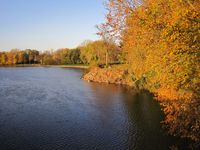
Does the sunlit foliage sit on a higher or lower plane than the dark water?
higher

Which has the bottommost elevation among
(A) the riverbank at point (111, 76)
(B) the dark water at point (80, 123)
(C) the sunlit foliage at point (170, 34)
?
(B) the dark water at point (80, 123)

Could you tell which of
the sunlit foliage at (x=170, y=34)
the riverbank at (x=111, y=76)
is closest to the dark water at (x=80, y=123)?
the sunlit foliage at (x=170, y=34)

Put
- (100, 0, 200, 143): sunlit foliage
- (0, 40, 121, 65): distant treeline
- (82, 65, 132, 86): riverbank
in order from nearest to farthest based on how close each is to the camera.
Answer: (100, 0, 200, 143): sunlit foliage < (82, 65, 132, 86): riverbank < (0, 40, 121, 65): distant treeline

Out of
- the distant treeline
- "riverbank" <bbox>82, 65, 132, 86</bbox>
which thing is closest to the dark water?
"riverbank" <bbox>82, 65, 132, 86</bbox>

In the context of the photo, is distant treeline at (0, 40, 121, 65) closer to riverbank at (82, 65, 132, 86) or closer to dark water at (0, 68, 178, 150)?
riverbank at (82, 65, 132, 86)

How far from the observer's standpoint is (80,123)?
85.9 feet

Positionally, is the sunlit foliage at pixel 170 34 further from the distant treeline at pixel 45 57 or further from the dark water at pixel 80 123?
the distant treeline at pixel 45 57

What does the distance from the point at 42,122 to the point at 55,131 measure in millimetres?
3039

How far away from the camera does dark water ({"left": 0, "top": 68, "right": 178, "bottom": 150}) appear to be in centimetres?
2102

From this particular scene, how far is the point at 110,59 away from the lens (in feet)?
275

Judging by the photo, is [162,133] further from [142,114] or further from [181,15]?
[181,15]

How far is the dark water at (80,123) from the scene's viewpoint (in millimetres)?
21016

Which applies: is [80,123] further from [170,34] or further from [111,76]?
[111,76]

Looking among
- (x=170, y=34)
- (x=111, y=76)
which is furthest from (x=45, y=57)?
(x=170, y=34)
